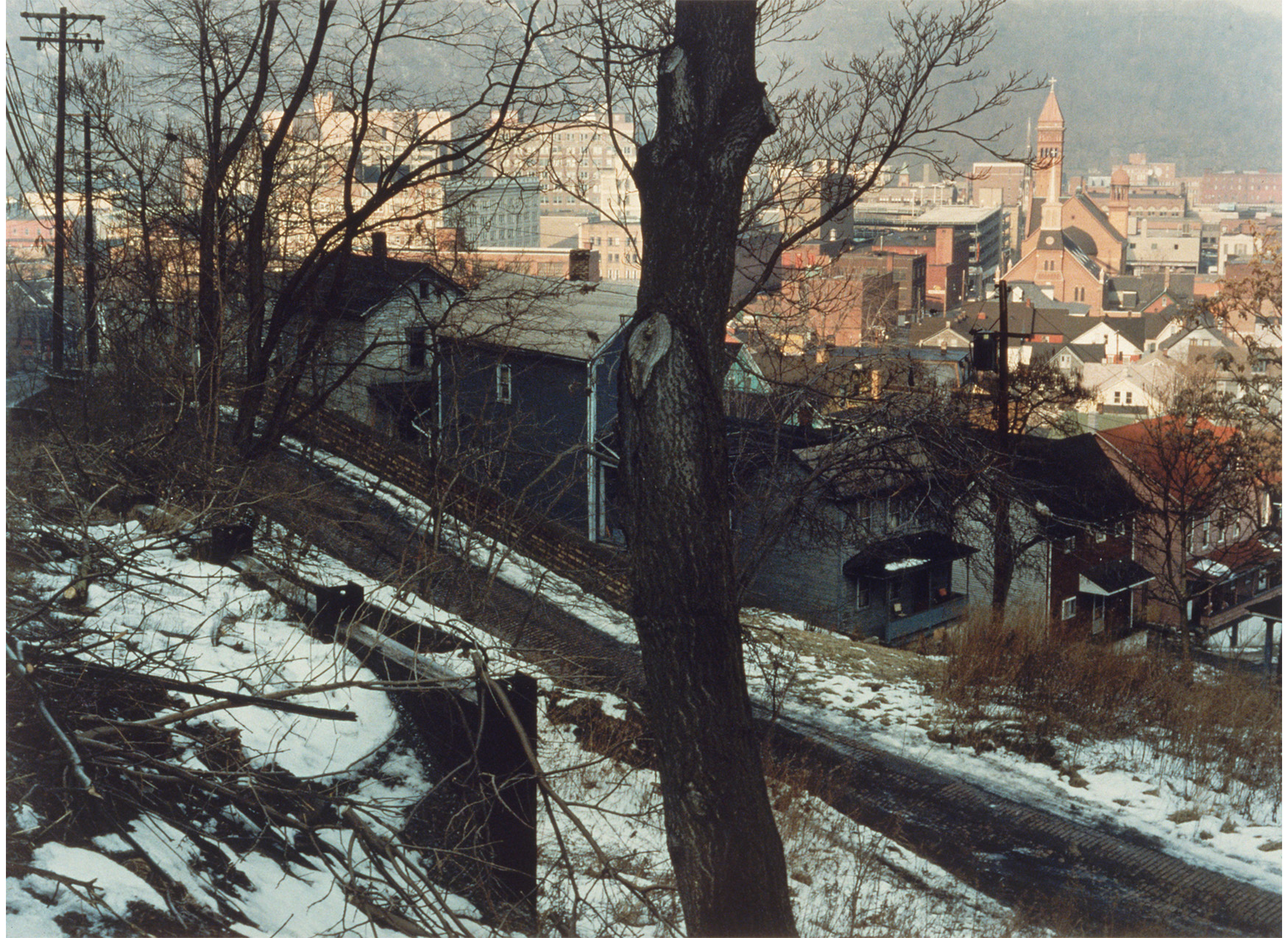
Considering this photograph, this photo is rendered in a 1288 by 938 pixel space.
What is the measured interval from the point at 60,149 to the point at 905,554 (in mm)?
4906

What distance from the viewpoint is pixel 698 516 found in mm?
2615

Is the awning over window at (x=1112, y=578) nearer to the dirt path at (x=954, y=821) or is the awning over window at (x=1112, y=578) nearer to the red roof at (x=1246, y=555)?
the red roof at (x=1246, y=555)

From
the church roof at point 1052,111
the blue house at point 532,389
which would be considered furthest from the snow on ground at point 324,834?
the church roof at point 1052,111

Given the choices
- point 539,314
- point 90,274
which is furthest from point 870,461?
point 90,274

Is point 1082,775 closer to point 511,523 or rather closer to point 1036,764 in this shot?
point 1036,764

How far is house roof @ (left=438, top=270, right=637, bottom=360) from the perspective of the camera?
→ 704cm

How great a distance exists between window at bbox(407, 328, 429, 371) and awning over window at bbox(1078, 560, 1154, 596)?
447cm

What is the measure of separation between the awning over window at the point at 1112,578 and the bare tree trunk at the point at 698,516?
342cm

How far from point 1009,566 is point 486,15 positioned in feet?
13.9

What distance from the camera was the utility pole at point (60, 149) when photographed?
13.8ft

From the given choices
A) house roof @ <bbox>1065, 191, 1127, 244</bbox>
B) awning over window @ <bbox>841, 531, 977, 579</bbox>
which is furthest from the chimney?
house roof @ <bbox>1065, 191, 1127, 244</bbox>

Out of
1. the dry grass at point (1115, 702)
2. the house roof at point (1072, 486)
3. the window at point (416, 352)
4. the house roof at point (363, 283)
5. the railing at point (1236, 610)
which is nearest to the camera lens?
the railing at point (1236, 610)

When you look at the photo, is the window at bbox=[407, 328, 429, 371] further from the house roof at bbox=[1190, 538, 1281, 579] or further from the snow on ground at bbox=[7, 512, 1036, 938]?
the house roof at bbox=[1190, 538, 1281, 579]

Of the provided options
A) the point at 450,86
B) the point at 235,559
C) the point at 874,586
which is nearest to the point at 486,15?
the point at 450,86
